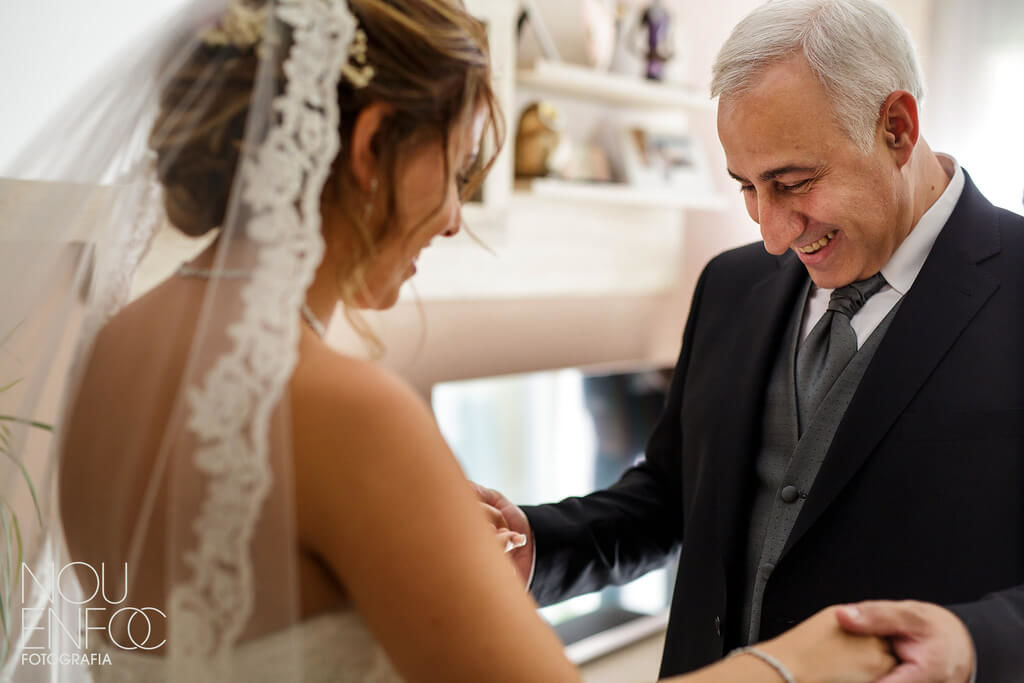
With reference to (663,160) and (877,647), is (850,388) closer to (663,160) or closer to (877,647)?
(877,647)

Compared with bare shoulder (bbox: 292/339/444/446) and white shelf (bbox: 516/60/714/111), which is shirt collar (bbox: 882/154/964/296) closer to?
bare shoulder (bbox: 292/339/444/446)

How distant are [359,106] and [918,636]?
831mm

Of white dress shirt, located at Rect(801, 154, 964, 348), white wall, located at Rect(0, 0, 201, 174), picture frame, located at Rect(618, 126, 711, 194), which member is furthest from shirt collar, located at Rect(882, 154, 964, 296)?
picture frame, located at Rect(618, 126, 711, 194)

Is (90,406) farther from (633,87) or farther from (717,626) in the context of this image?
(633,87)

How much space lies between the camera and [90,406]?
2.87 feet

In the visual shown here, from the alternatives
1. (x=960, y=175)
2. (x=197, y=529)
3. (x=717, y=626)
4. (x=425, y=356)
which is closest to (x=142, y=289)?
(x=197, y=529)

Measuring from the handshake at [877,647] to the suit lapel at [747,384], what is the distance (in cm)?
32

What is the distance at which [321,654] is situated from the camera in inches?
32.3

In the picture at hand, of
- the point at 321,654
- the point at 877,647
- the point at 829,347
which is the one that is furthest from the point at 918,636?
the point at 321,654

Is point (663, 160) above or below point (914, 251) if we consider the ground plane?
below

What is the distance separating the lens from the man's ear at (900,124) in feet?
4.20

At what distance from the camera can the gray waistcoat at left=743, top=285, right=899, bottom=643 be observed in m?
1.28

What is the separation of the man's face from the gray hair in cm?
2

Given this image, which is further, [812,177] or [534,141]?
[534,141]
